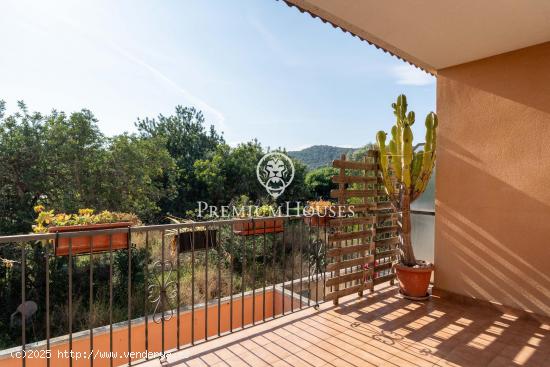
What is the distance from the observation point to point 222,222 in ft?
7.93

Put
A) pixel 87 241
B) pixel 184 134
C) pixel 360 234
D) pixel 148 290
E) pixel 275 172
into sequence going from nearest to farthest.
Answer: pixel 87 241, pixel 360 234, pixel 148 290, pixel 275 172, pixel 184 134

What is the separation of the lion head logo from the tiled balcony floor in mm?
8971

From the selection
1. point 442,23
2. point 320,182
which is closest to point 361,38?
point 442,23

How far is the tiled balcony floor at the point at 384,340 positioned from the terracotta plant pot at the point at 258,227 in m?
0.83

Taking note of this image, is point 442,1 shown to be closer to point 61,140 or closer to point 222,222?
point 222,222

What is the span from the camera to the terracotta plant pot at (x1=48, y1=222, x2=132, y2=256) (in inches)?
71.2

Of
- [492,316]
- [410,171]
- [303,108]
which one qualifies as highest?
[303,108]

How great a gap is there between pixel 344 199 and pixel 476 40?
1856mm

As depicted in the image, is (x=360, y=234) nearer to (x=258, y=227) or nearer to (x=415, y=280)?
(x=415, y=280)

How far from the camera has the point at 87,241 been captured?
195 cm

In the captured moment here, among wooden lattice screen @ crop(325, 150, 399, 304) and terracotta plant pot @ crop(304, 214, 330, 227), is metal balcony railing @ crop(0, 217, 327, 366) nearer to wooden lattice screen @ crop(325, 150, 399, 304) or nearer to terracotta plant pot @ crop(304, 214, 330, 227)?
terracotta plant pot @ crop(304, 214, 330, 227)

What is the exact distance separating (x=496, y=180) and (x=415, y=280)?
1325 millimetres

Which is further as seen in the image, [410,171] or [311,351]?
[410,171]

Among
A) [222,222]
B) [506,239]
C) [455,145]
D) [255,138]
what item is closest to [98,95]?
[255,138]
